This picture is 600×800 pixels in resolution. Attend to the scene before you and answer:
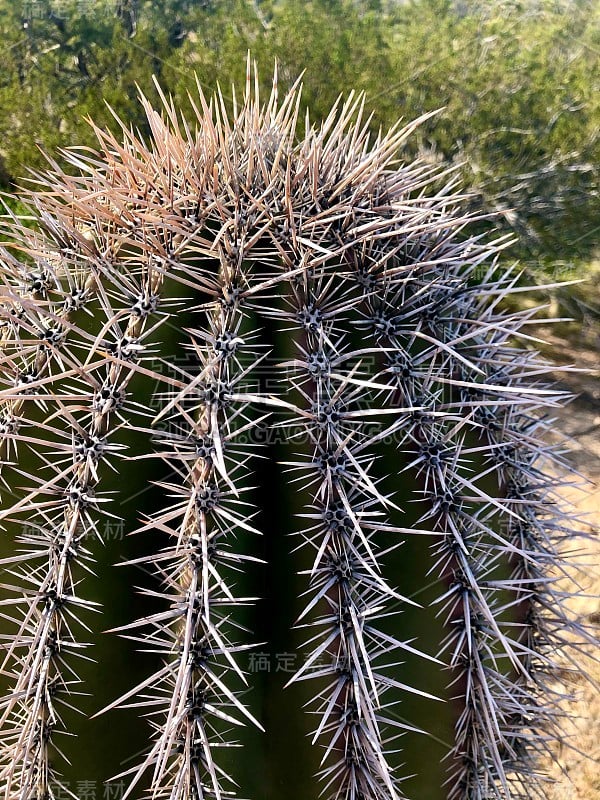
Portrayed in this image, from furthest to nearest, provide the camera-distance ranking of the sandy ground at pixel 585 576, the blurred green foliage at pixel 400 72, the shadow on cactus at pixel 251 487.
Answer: the blurred green foliage at pixel 400 72, the sandy ground at pixel 585 576, the shadow on cactus at pixel 251 487

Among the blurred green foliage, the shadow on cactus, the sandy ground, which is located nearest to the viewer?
the shadow on cactus

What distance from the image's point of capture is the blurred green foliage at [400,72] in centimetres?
545

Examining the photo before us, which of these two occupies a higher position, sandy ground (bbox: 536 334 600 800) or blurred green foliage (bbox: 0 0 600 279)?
blurred green foliage (bbox: 0 0 600 279)

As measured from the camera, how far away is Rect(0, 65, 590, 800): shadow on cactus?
0.88 m

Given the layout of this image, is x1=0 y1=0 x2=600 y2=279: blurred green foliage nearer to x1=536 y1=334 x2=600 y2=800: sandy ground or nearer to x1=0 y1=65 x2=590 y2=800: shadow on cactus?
x1=536 y1=334 x2=600 y2=800: sandy ground

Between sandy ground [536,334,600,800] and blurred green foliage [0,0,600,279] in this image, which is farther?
blurred green foliage [0,0,600,279]

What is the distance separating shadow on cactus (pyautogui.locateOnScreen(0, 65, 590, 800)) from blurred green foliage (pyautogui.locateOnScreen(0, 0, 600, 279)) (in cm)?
443

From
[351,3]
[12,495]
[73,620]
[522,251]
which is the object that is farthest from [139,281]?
[351,3]

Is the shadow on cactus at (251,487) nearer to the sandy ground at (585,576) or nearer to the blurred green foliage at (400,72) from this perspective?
the sandy ground at (585,576)

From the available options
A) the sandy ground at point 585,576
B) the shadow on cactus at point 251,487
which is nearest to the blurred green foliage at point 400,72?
the sandy ground at point 585,576

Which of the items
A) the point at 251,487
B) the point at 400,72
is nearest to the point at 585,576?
the point at 251,487

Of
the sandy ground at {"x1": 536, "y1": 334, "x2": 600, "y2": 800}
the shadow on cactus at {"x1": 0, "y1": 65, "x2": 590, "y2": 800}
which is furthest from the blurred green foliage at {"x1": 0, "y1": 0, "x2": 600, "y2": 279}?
the shadow on cactus at {"x1": 0, "y1": 65, "x2": 590, "y2": 800}

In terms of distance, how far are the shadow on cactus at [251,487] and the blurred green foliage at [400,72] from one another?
4.43 metres

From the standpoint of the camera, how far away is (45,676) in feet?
2.90
